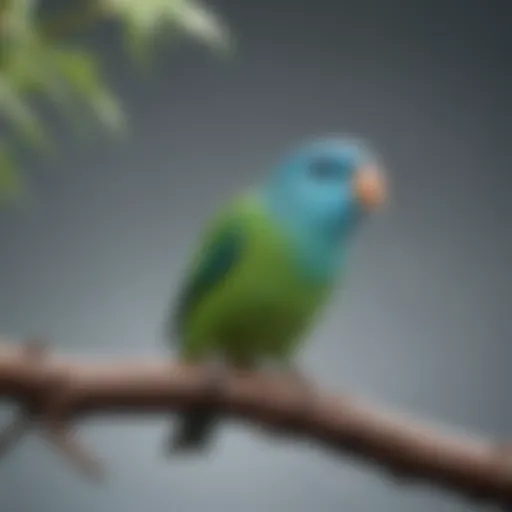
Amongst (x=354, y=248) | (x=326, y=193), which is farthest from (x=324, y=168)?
(x=354, y=248)

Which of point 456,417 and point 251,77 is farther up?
point 251,77

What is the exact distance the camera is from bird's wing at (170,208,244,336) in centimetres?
90

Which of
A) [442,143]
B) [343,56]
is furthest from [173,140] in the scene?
[442,143]

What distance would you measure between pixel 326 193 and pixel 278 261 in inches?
2.7

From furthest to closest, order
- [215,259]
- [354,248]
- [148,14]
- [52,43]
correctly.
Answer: [354,248] < [215,259] < [52,43] < [148,14]

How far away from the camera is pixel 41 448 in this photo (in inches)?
53.1

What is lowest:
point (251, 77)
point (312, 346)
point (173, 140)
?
point (312, 346)

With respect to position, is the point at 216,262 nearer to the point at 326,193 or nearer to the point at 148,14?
the point at 326,193

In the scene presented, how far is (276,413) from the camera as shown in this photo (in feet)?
2.27

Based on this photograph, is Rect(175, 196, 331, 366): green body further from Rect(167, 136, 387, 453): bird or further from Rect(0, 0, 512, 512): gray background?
Rect(0, 0, 512, 512): gray background

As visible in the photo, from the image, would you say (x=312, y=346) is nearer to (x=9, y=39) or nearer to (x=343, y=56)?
(x=343, y=56)

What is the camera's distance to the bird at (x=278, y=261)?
0.85 meters

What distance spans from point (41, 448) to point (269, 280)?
0.60 m

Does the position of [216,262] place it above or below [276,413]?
above
